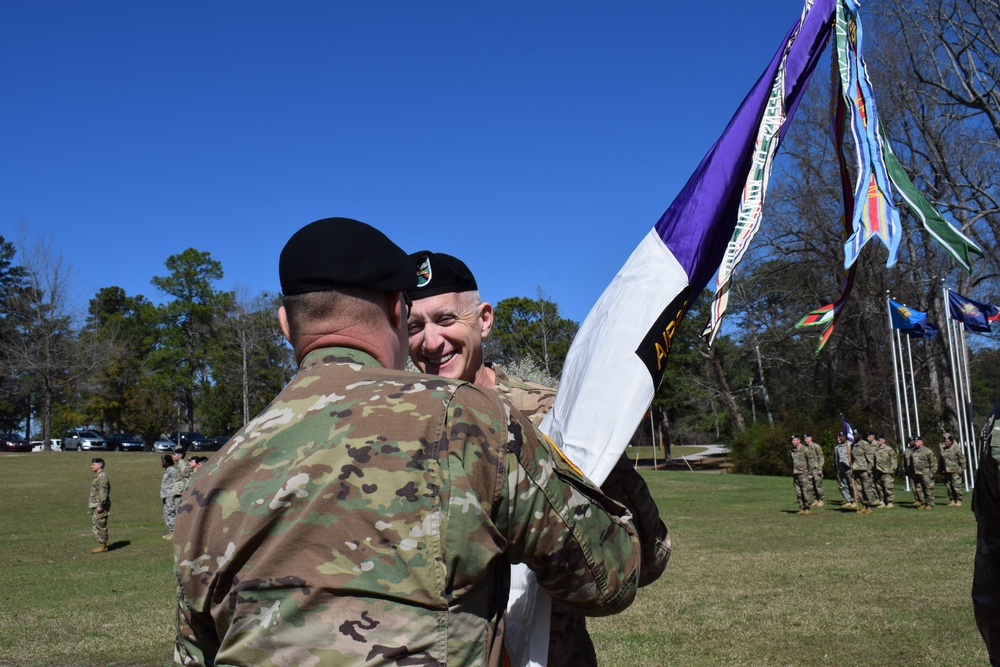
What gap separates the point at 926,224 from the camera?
11.3ft

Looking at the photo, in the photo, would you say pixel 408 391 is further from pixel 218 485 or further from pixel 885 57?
→ pixel 885 57

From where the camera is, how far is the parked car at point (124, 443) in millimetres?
62000

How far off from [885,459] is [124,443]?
2142 inches

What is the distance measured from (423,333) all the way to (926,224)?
2061 mm

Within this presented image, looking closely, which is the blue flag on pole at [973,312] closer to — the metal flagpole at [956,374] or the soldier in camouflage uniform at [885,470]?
the metal flagpole at [956,374]

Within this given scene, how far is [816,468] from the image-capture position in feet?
75.6

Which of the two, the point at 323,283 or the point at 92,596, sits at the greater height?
the point at 323,283

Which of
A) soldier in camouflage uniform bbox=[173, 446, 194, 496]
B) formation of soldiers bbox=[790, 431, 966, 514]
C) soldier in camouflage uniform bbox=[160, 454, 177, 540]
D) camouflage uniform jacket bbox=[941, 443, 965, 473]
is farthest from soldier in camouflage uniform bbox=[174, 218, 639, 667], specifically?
camouflage uniform jacket bbox=[941, 443, 965, 473]

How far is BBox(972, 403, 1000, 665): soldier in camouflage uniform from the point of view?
11.1ft

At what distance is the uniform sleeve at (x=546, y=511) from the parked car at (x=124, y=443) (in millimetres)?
65554

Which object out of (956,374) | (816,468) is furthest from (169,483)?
(956,374)

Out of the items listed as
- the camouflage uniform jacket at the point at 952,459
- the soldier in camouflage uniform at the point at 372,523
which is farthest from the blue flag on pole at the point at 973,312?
the soldier in camouflage uniform at the point at 372,523

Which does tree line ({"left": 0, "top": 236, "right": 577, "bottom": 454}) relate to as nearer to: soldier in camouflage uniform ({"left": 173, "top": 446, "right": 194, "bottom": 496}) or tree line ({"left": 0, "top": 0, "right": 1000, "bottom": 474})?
tree line ({"left": 0, "top": 0, "right": 1000, "bottom": 474})

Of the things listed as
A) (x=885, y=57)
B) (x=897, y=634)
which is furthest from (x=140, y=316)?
(x=897, y=634)
